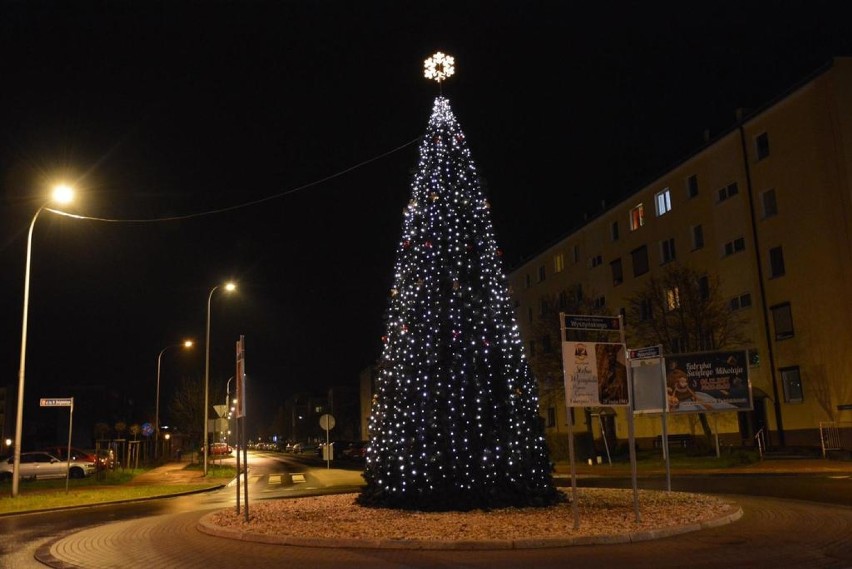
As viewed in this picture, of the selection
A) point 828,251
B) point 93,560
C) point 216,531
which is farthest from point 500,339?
point 828,251

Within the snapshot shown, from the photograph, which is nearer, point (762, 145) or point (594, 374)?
point (594, 374)

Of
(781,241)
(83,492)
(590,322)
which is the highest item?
(781,241)

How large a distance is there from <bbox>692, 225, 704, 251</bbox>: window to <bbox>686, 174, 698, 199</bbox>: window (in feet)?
5.50

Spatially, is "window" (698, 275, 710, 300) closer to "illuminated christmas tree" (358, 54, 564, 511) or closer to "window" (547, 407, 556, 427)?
"window" (547, 407, 556, 427)

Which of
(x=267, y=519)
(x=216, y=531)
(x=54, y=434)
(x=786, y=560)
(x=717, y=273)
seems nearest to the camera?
(x=786, y=560)

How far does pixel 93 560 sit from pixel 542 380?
3744 centimetres

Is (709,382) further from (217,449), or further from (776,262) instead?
(217,449)

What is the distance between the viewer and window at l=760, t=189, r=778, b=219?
33031 mm

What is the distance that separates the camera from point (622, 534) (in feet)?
33.8

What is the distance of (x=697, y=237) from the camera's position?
3900 centimetres

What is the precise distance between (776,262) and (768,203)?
105 inches

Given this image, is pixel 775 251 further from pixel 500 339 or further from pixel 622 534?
pixel 622 534

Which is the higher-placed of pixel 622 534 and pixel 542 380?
pixel 542 380

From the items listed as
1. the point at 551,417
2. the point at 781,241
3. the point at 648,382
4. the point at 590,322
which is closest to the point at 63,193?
the point at 590,322
